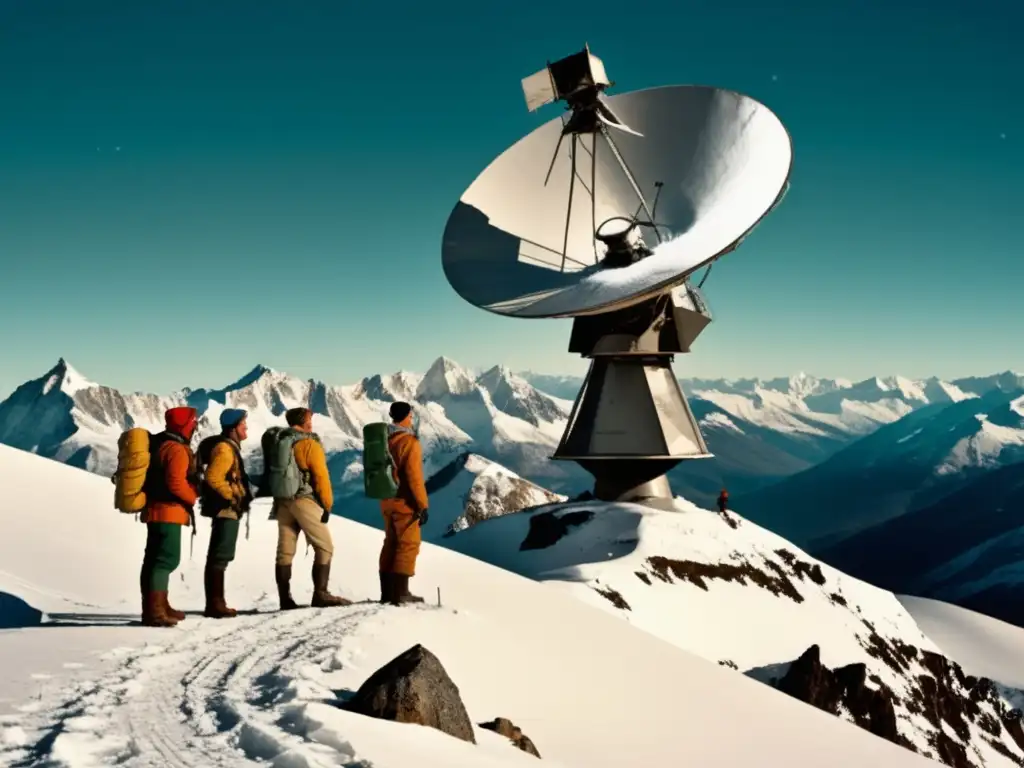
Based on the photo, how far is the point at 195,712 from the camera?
27.9 ft

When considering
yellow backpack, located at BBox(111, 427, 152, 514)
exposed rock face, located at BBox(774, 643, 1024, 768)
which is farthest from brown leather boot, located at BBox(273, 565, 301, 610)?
exposed rock face, located at BBox(774, 643, 1024, 768)

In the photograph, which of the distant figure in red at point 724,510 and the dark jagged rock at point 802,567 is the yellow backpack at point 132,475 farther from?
the dark jagged rock at point 802,567

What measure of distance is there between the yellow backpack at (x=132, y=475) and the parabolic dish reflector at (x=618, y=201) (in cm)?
3275

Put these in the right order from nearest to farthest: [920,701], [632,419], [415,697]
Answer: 1. [415,697]
2. [920,701]
3. [632,419]

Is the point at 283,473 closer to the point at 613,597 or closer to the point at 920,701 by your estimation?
the point at 613,597

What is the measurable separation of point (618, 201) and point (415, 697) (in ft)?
156

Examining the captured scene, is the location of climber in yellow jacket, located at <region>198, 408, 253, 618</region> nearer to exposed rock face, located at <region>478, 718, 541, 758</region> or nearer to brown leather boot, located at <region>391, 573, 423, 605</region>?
brown leather boot, located at <region>391, 573, 423, 605</region>

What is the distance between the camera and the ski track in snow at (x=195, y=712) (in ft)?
23.4

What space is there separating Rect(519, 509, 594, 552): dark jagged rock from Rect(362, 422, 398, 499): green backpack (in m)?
44.0

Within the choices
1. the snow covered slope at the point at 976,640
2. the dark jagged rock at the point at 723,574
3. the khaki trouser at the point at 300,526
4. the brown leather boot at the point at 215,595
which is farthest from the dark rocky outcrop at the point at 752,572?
the brown leather boot at the point at 215,595

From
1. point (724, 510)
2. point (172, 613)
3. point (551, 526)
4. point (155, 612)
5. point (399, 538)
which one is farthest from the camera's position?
point (724, 510)

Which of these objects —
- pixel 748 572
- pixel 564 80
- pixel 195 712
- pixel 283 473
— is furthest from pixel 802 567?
pixel 195 712

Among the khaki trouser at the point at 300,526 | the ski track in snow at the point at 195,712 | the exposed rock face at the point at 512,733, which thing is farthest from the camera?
the khaki trouser at the point at 300,526

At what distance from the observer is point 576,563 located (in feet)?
175
